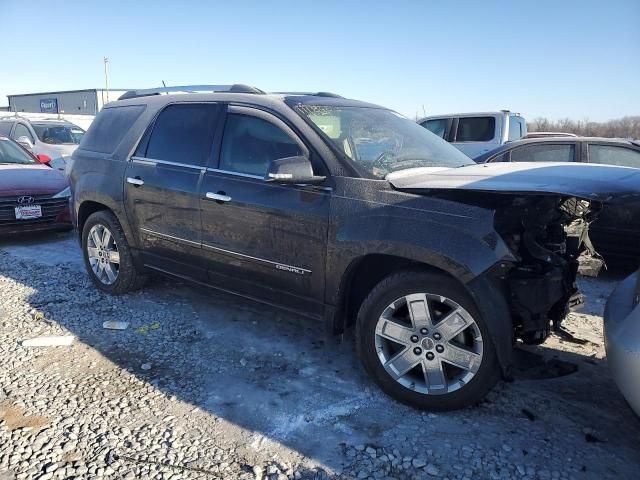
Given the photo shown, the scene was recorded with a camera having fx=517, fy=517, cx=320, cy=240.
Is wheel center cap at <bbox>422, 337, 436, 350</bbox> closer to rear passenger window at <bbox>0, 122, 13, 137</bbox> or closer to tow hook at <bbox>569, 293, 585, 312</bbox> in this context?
tow hook at <bbox>569, 293, 585, 312</bbox>

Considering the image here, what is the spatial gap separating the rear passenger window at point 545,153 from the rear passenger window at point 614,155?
244mm

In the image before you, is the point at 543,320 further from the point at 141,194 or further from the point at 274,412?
the point at 141,194

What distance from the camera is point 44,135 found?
13359 mm

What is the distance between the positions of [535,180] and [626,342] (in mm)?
930

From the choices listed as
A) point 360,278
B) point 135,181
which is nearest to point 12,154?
point 135,181

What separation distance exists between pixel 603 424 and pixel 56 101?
42316mm

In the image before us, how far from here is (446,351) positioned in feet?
9.70

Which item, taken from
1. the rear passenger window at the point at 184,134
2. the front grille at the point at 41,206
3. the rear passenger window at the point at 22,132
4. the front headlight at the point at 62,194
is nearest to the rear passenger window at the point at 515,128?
the rear passenger window at the point at 184,134

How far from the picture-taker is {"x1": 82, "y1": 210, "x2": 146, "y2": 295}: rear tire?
476 centimetres

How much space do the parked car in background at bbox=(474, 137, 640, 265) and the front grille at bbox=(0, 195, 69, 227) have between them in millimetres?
5818

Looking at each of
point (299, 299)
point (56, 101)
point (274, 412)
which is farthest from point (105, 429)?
point (56, 101)

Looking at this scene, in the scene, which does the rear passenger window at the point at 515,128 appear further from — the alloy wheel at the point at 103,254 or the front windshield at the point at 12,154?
the front windshield at the point at 12,154

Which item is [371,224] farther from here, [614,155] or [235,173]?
[614,155]

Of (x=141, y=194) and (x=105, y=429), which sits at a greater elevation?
(x=141, y=194)
